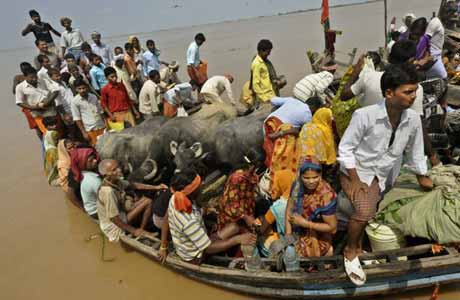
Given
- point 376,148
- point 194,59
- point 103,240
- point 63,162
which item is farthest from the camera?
point 194,59

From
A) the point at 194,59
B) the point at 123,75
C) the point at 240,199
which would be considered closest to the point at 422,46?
the point at 240,199

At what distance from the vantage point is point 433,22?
5293mm

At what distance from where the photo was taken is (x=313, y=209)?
3027 millimetres

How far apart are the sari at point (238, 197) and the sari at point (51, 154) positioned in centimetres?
349

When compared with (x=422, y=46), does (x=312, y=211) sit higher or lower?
lower

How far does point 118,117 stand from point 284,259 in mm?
4264

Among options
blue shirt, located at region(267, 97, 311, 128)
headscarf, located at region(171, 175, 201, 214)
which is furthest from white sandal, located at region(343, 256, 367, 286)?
blue shirt, located at region(267, 97, 311, 128)

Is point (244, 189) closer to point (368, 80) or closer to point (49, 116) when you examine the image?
point (368, 80)

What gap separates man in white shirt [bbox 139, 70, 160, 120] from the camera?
21.2ft

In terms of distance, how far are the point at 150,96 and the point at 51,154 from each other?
1943 mm

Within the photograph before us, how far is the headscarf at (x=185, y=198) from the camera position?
319cm

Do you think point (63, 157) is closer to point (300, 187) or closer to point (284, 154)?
point (284, 154)

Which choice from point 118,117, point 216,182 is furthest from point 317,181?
point 118,117

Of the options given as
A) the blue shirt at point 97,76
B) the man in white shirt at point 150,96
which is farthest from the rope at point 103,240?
the blue shirt at point 97,76
